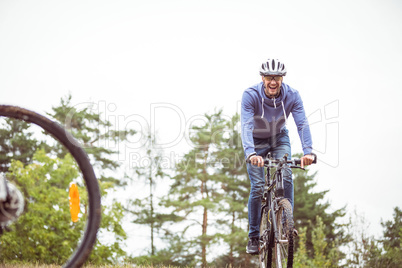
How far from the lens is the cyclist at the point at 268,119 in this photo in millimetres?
3994

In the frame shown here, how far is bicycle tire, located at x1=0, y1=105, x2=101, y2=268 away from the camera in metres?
1.50

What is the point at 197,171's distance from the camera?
26.0 metres

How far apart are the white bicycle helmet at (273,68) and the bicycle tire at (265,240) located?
4.80ft

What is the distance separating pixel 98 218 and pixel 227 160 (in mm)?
25035

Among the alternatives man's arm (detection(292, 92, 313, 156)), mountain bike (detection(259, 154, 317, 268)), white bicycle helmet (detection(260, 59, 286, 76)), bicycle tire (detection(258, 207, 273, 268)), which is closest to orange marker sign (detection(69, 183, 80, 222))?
mountain bike (detection(259, 154, 317, 268))

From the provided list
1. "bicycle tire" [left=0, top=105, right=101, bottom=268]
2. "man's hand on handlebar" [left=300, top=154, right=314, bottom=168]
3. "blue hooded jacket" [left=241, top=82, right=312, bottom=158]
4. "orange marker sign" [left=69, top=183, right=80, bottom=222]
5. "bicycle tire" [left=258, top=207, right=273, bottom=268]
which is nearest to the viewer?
"bicycle tire" [left=0, top=105, right=101, bottom=268]

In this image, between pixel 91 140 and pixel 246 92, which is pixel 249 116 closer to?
pixel 246 92

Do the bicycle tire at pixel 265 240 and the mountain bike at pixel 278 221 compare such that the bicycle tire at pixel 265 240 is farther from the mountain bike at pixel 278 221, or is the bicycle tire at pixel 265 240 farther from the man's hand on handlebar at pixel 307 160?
the man's hand on handlebar at pixel 307 160

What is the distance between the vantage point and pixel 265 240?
12.8ft

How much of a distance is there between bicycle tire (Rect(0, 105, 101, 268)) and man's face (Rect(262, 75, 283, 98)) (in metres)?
2.86

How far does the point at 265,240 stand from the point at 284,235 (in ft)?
1.71

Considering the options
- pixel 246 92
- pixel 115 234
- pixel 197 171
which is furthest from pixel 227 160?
pixel 246 92

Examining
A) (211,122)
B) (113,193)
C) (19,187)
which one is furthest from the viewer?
(211,122)

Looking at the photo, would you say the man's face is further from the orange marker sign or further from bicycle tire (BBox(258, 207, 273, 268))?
the orange marker sign
